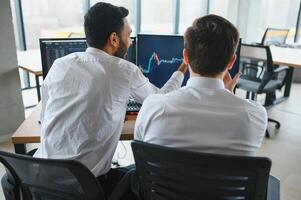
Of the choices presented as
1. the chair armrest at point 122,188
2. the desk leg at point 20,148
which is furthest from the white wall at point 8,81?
the chair armrest at point 122,188

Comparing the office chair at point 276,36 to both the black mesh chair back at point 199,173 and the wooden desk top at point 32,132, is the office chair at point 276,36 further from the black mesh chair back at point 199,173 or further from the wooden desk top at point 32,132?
the black mesh chair back at point 199,173

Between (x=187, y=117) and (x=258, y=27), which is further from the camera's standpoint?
(x=258, y=27)

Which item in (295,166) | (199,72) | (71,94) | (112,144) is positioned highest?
(199,72)

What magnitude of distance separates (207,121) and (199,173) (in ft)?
0.56

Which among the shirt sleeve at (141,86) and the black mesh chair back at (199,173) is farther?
the shirt sleeve at (141,86)

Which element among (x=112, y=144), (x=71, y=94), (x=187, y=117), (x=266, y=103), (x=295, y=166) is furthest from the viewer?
(x=266, y=103)

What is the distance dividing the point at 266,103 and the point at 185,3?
345 cm

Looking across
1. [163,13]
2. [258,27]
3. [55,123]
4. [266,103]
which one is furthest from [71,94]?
[258,27]

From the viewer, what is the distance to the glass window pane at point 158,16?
248 inches

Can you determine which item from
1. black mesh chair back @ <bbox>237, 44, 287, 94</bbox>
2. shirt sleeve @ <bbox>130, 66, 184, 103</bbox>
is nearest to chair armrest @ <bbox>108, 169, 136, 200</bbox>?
shirt sleeve @ <bbox>130, 66, 184, 103</bbox>

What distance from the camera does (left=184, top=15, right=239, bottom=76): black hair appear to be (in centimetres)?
102

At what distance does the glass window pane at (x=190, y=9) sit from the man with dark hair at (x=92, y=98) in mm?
5435

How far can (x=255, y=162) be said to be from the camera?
2.75 ft

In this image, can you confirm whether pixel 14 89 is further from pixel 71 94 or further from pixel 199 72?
pixel 199 72
